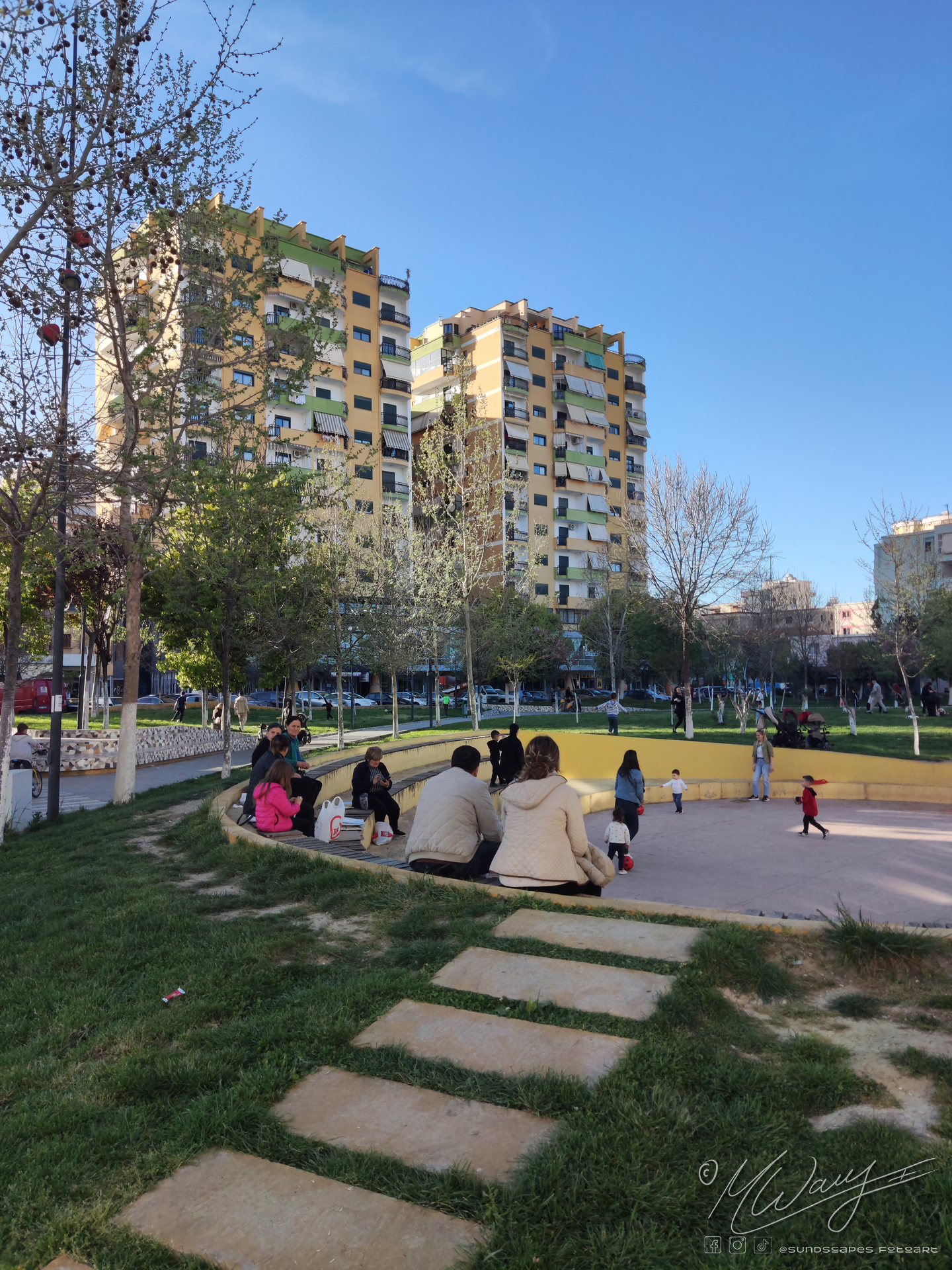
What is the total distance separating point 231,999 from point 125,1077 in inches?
34.2

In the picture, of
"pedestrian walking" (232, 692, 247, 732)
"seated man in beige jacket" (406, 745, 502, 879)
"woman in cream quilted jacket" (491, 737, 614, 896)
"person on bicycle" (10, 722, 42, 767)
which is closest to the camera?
"woman in cream quilted jacket" (491, 737, 614, 896)

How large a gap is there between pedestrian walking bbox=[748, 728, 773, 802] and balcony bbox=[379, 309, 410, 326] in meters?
50.6

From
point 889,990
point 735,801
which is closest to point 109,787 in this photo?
point 735,801

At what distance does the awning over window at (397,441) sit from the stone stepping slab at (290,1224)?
Result: 2367 inches

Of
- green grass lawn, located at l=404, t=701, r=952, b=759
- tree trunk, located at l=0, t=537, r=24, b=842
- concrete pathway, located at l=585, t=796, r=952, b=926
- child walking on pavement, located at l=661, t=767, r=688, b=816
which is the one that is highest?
tree trunk, located at l=0, t=537, r=24, b=842

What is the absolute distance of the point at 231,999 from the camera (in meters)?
4.40

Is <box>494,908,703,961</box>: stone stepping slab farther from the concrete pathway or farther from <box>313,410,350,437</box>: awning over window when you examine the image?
<box>313,410,350,437</box>: awning over window

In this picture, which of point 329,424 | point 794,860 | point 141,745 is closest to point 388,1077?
point 794,860

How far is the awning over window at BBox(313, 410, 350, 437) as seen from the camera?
55406 mm

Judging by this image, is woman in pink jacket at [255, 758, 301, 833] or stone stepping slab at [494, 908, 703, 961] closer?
stone stepping slab at [494, 908, 703, 961]

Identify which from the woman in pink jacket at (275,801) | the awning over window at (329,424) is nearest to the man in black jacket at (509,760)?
the woman in pink jacket at (275,801)

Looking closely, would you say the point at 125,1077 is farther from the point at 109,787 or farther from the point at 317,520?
the point at 317,520

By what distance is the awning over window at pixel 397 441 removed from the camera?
200ft

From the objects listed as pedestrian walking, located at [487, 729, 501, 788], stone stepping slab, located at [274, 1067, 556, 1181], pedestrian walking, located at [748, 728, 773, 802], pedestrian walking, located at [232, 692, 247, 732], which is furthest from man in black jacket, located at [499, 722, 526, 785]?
pedestrian walking, located at [232, 692, 247, 732]
